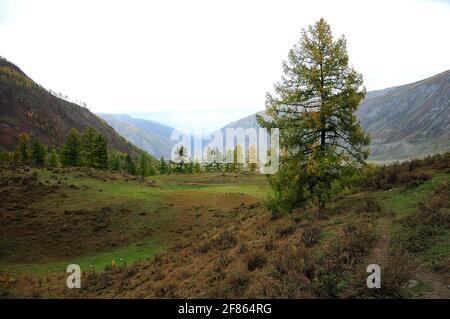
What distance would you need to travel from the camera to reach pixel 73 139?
7319 centimetres

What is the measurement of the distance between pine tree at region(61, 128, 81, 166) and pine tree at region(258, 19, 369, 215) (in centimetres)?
6496

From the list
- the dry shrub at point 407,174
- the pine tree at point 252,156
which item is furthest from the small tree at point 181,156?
the dry shrub at point 407,174

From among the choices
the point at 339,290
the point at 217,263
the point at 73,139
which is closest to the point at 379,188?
the point at 217,263

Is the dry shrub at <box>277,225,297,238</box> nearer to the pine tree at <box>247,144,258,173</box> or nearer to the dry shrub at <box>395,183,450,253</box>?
the dry shrub at <box>395,183,450,253</box>

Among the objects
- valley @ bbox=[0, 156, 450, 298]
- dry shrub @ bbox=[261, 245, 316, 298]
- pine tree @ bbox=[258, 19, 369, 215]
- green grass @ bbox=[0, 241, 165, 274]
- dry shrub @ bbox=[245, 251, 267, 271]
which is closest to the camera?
dry shrub @ bbox=[261, 245, 316, 298]

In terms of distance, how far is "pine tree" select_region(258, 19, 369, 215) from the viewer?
18703 mm

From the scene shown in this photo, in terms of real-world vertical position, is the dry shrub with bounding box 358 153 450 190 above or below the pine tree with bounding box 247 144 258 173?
below

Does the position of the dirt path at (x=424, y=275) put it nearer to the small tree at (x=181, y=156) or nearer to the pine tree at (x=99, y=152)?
the pine tree at (x=99, y=152)

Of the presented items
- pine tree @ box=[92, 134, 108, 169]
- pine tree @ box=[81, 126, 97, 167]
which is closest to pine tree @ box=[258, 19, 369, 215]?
pine tree @ box=[92, 134, 108, 169]

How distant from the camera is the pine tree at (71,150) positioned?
239ft

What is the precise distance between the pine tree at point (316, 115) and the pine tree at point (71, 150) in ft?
213

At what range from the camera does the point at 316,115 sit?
18594mm
